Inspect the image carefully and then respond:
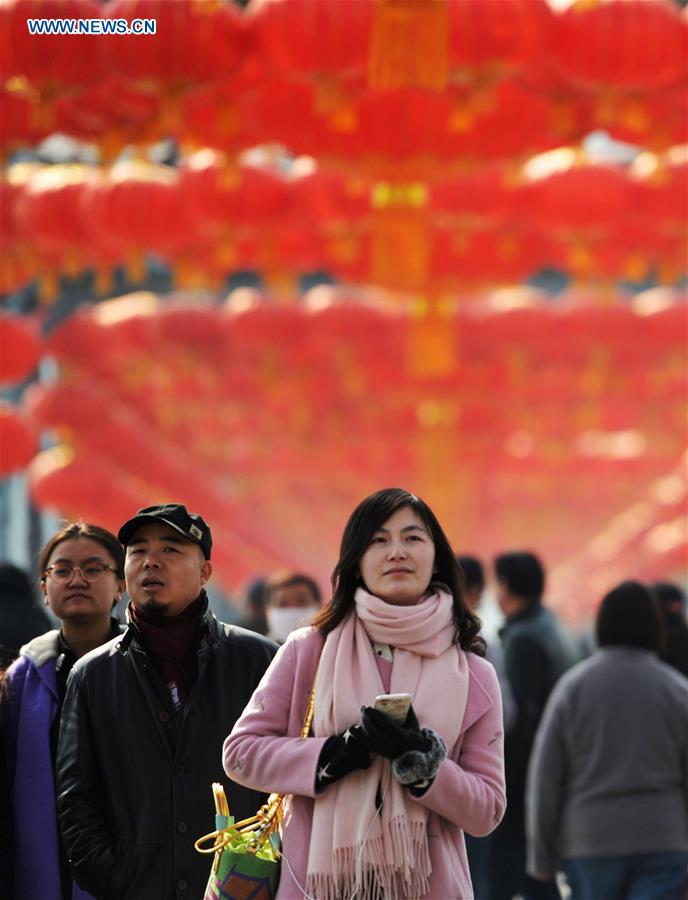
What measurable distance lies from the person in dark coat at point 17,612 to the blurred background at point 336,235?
279cm

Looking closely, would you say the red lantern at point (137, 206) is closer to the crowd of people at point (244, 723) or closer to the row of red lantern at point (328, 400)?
the row of red lantern at point (328, 400)

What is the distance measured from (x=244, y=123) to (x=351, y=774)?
20.2 ft

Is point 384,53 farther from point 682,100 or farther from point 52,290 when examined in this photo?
point 52,290

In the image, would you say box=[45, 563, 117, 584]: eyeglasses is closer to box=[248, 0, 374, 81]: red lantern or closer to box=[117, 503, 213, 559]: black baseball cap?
box=[117, 503, 213, 559]: black baseball cap

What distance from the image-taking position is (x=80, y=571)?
13.4ft

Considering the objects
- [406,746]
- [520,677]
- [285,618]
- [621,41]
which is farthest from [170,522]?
[621,41]

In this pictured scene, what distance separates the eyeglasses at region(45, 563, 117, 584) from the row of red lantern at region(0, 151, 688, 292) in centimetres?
512

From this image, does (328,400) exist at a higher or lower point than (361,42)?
A: higher

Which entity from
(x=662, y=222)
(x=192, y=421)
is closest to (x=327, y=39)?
(x=662, y=222)

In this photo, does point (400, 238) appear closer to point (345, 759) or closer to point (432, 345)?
point (432, 345)

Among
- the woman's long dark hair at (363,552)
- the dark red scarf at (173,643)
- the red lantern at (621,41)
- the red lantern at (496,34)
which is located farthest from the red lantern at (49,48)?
the woman's long dark hair at (363,552)

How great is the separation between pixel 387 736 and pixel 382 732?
1cm

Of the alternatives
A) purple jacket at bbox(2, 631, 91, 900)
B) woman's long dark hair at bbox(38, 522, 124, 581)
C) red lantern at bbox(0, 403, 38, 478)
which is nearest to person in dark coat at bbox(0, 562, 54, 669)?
woman's long dark hair at bbox(38, 522, 124, 581)

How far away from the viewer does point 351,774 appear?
10.5 feet
